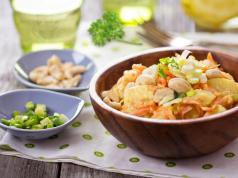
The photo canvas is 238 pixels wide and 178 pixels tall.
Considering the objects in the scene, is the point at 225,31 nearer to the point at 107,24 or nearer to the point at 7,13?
the point at 107,24

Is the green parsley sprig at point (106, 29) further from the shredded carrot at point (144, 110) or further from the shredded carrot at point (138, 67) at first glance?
the shredded carrot at point (144, 110)

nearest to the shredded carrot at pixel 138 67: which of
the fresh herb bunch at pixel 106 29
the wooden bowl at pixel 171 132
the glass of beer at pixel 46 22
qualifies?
the wooden bowl at pixel 171 132

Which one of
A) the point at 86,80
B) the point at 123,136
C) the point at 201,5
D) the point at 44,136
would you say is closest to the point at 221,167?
the point at 123,136

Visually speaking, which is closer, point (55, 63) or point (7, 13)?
point (55, 63)

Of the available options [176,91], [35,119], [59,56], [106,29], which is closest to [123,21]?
[106,29]

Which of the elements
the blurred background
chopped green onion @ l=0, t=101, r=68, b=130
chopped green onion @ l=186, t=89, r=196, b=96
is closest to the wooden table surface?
the blurred background

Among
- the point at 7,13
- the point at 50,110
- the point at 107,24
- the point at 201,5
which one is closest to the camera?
the point at 50,110

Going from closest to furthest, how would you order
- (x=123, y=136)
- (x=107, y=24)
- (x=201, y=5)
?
(x=123, y=136)
(x=107, y=24)
(x=201, y=5)
